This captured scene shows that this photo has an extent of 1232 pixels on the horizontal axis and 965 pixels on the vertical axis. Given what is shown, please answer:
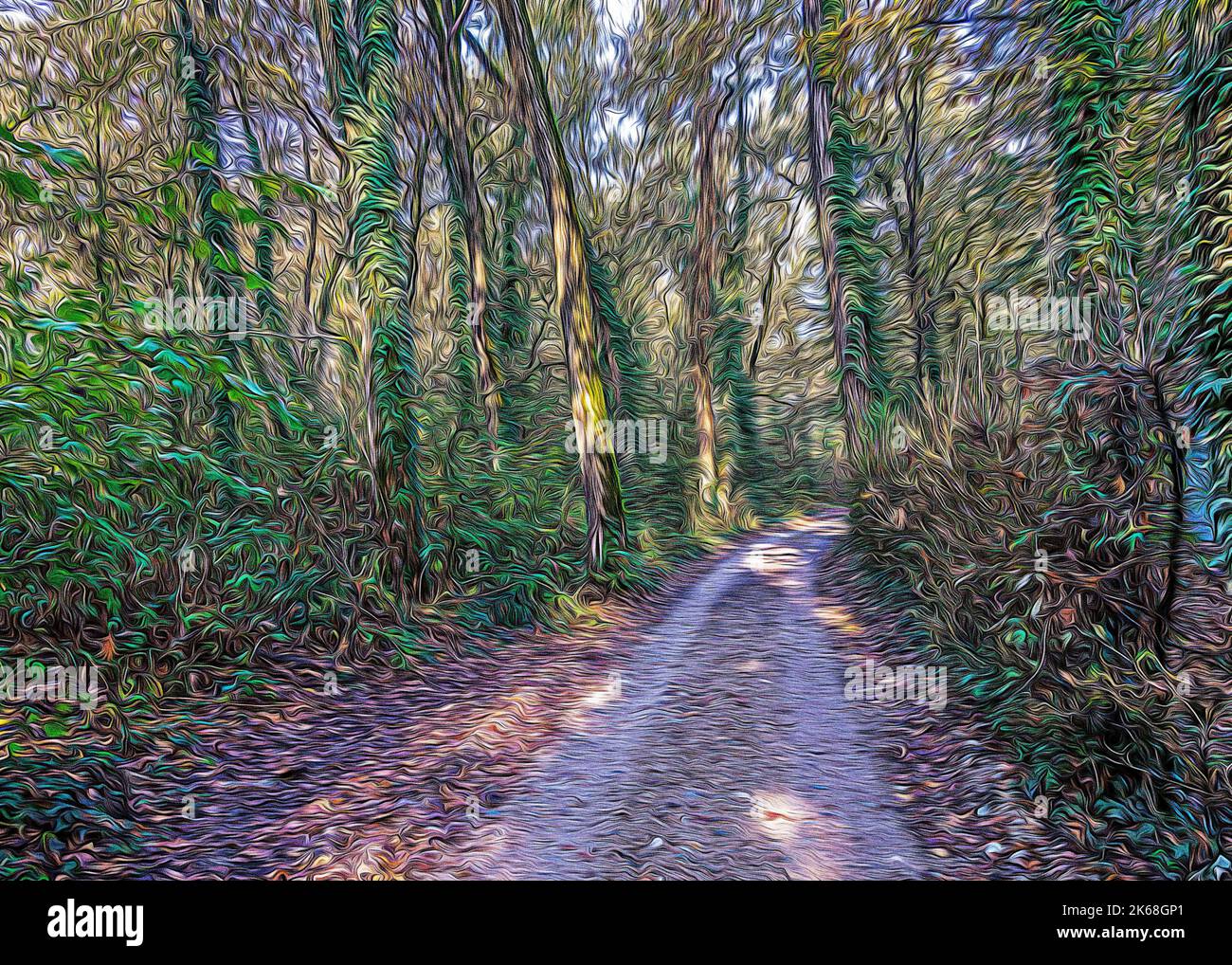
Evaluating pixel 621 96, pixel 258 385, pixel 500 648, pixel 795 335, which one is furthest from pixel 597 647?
pixel 795 335

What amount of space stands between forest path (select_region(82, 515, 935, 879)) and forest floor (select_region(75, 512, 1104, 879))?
0.03 feet

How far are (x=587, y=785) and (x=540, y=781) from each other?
0.25 m

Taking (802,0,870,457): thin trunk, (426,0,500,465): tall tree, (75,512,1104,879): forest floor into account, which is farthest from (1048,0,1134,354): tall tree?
(426,0,500,465): tall tree

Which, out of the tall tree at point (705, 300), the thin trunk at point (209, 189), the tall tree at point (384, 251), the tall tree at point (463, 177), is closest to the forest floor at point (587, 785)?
the tall tree at point (384, 251)

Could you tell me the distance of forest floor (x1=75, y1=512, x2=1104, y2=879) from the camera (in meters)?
2.47

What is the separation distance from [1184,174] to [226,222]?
5.43 metres

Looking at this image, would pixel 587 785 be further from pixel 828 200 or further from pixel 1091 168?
pixel 828 200

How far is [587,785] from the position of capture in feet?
9.74

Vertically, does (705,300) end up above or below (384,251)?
above

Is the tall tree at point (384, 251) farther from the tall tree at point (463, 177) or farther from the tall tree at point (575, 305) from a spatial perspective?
the tall tree at point (575, 305)

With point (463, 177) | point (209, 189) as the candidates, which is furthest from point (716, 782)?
point (463, 177)

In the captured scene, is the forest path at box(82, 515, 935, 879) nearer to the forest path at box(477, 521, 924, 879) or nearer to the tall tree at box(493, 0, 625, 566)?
the forest path at box(477, 521, 924, 879)
